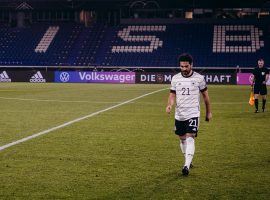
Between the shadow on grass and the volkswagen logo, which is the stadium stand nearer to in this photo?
the volkswagen logo

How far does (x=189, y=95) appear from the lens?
790 centimetres

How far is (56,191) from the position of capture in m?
6.53

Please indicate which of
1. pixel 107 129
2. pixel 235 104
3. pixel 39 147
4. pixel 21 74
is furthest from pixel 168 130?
pixel 21 74

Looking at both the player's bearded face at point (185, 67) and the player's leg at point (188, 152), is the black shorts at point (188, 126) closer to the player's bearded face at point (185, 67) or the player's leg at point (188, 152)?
the player's leg at point (188, 152)

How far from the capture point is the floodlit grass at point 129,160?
21.6ft

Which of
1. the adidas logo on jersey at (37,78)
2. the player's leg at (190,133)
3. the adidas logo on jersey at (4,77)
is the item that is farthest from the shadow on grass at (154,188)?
the adidas logo on jersey at (4,77)

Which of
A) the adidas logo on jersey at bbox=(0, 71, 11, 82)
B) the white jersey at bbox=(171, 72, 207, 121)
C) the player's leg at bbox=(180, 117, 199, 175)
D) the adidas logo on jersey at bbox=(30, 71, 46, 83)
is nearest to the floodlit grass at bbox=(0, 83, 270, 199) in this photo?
the player's leg at bbox=(180, 117, 199, 175)

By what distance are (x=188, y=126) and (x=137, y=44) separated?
140ft

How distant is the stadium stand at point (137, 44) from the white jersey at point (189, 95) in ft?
123

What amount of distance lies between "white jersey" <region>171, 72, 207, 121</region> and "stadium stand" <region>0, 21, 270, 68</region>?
37571mm

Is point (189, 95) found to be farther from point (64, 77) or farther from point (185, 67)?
→ point (64, 77)

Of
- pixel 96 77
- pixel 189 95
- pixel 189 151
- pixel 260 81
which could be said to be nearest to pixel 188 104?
pixel 189 95

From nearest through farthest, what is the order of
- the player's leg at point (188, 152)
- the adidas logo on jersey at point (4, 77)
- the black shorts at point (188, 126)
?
1. the player's leg at point (188, 152)
2. the black shorts at point (188, 126)
3. the adidas logo on jersey at point (4, 77)

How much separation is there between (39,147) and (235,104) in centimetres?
A: 1303
